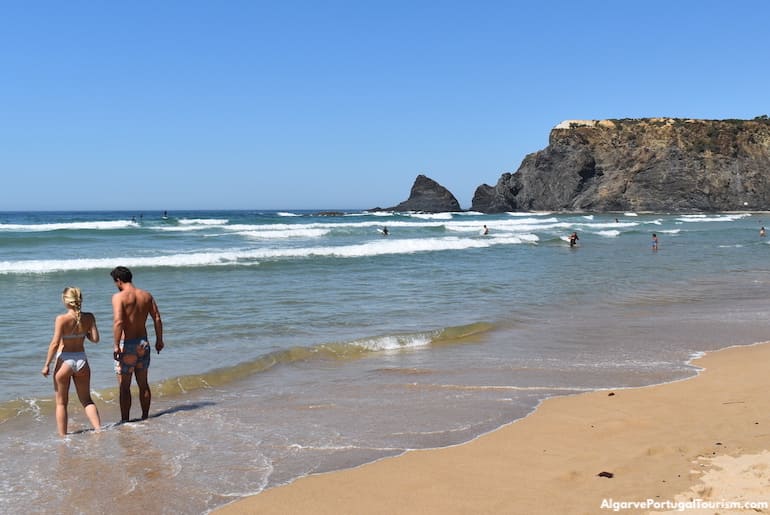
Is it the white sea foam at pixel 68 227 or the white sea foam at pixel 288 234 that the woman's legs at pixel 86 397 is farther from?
the white sea foam at pixel 68 227

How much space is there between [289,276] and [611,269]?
11089 mm

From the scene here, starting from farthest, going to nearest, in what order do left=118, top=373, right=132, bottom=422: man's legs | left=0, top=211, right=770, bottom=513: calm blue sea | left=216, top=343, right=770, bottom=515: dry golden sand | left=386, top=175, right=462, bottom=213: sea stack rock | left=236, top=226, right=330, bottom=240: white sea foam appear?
left=386, top=175, right=462, bottom=213: sea stack rock < left=236, top=226, right=330, bottom=240: white sea foam < left=118, top=373, right=132, bottom=422: man's legs < left=0, top=211, right=770, bottom=513: calm blue sea < left=216, top=343, right=770, bottom=515: dry golden sand

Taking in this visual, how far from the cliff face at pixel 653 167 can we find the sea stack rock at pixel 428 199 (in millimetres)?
17023

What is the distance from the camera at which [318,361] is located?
9062mm

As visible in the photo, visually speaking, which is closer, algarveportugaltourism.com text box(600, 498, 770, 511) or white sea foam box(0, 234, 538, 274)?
algarveportugaltourism.com text box(600, 498, 770, 511)

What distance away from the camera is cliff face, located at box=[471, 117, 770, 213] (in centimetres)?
8700

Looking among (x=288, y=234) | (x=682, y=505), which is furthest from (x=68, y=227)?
(x=682, y=505)

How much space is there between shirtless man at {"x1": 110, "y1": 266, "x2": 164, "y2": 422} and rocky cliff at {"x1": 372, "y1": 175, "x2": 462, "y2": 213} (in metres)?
105

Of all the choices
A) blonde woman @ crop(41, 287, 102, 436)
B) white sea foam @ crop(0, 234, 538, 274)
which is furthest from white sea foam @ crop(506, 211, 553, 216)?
blonde woman @ crop(41, 287, 102, 436)

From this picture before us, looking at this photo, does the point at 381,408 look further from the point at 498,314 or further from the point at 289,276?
the point at 289,276

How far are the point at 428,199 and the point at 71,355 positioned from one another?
10861cm

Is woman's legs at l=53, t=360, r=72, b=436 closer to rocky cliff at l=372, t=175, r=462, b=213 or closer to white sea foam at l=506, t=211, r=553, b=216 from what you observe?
white sea foam at l=506, t=211, r=553, b=216

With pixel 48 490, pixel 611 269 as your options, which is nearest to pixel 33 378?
pixel 48 490

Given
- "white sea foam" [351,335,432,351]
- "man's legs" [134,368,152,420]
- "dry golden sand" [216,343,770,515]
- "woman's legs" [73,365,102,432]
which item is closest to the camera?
"dry golden sand" [216,343,770,515]
